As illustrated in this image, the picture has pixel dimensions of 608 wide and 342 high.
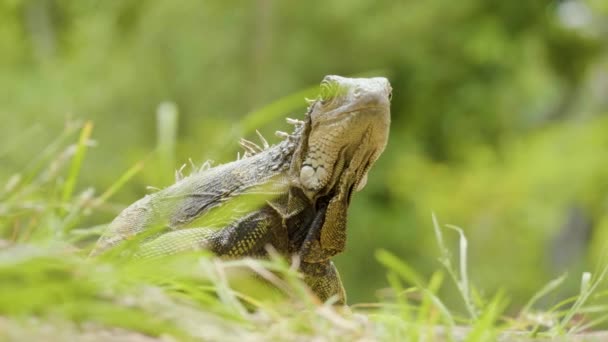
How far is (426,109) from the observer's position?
1431 cm

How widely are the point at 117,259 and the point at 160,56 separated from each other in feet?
36.7

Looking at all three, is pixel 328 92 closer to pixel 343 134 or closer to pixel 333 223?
pixel 343 134

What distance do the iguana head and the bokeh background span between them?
23.4ft

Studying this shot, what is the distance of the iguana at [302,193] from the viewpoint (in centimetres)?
392

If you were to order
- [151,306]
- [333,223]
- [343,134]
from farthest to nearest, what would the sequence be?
[333,223] < [343,134] < [151,306]

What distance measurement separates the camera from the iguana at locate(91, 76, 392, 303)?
392cm

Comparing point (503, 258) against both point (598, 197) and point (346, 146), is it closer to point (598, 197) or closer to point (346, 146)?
point (598, 197)

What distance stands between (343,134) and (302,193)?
0.36 meters

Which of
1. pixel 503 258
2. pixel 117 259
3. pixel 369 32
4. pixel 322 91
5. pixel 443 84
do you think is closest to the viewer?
pixel 117 259

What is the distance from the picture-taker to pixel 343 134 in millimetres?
3943

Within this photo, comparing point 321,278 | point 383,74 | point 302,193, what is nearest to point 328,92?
point 302,193

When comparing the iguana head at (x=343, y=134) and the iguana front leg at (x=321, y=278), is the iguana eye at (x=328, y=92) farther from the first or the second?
the iguana front leg at (x=321, y=278)

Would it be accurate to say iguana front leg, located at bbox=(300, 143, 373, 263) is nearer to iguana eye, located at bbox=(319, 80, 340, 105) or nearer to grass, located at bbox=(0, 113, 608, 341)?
iguana eye, located at bbox=(319, 80, 340, 105)

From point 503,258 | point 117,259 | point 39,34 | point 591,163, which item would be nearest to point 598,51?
point 591,163
